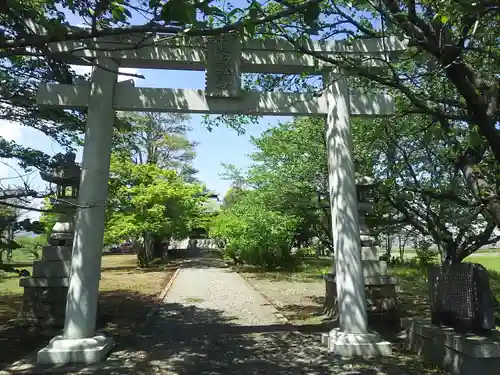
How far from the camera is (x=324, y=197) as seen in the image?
13.8m

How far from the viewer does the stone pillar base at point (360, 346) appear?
216 inches

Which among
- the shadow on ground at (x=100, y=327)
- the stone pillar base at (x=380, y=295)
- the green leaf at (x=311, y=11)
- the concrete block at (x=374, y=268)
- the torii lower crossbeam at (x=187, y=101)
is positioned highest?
the torii lower crossbeam at (x=187, y=101)

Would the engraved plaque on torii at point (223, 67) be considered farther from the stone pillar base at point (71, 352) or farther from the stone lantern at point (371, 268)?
the stone pillar base at point (71, 352)

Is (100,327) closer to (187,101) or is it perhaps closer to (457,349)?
(187,101)

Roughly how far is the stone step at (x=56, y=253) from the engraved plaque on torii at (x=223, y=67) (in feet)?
13.5

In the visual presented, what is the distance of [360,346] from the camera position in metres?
5.48

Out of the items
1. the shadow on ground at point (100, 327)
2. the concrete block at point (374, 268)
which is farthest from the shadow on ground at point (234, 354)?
the concrete block at point (374, 268)

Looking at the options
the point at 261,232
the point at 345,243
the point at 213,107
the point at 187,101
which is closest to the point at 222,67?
the point at 213,107

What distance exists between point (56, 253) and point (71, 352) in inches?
104

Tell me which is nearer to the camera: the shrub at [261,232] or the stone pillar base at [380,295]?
the stone pillar base at [380,295]

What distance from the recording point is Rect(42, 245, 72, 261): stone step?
723cm

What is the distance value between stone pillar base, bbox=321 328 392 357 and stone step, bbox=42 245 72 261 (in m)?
5.12

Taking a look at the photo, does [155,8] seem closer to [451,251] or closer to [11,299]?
[451,251]

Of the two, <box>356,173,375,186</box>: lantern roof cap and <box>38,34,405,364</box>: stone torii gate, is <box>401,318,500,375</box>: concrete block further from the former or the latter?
<box>356,173,375,186</box>: lantern roof cap
